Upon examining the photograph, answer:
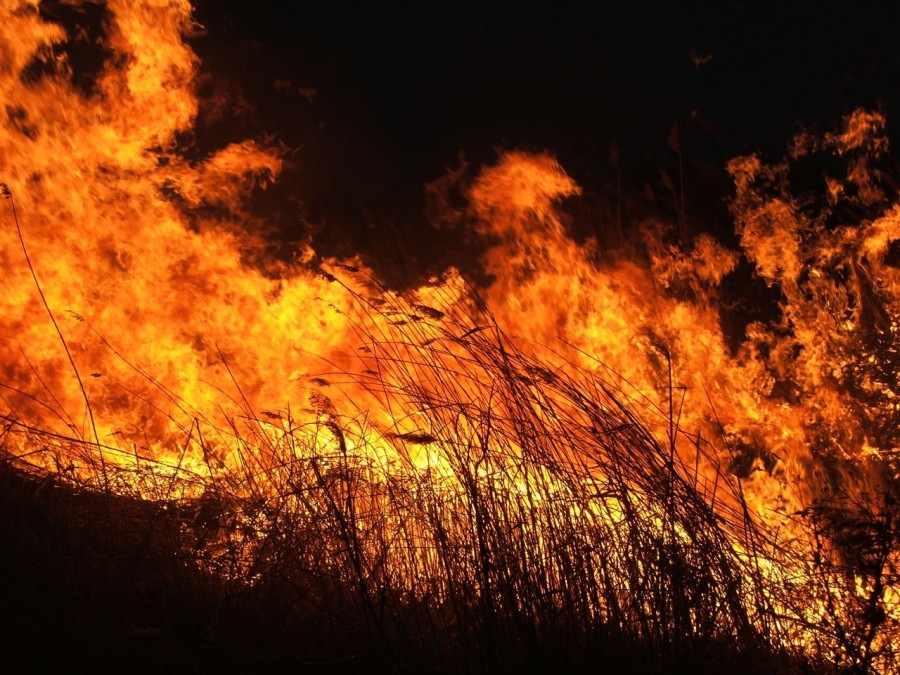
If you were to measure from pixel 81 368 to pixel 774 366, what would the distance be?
16.2ft

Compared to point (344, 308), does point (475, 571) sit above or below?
below

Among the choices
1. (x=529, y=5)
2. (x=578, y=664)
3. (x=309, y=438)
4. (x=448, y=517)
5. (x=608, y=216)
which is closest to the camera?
(x=578, y=664)

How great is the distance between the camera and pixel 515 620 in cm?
272

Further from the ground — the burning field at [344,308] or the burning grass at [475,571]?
the burning field at [344,308]

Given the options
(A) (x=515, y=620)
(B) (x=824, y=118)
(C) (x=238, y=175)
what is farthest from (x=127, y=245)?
(B) (x=824, y=118)

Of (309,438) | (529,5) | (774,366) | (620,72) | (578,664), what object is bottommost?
(578,664)

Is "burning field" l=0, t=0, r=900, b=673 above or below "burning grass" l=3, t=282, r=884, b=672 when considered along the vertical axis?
above

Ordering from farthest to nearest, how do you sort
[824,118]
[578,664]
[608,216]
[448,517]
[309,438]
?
[608,216] → [824,118] → [309,438] → [448,517] → [578,664]

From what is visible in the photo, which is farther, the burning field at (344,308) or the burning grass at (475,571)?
the burning field at (344,308)

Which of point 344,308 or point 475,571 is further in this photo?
point 344,308

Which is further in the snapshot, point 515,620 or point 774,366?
point 774,366

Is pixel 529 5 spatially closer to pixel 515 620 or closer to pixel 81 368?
pixel 81 368

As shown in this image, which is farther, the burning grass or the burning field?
the burning field

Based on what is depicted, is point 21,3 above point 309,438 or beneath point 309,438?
above
